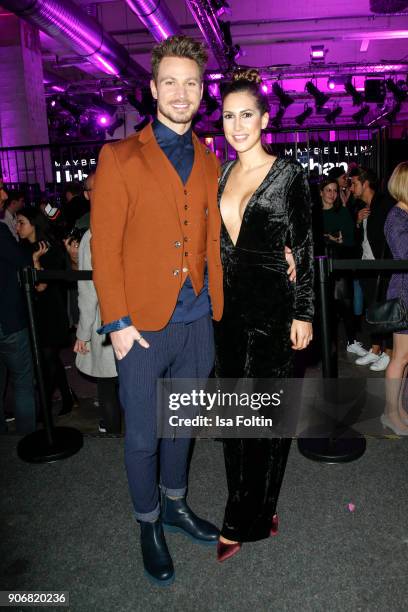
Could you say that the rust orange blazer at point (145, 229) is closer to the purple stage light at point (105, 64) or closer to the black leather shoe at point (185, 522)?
the black leather shoe at point (185, 522)

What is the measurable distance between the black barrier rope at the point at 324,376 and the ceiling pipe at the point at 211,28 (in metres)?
8.21

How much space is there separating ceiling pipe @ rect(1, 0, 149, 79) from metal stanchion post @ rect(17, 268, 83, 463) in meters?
6.54

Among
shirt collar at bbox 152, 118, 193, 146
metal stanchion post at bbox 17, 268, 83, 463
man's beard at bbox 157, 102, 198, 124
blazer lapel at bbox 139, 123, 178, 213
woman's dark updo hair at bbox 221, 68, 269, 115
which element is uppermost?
woman's dark updo hair at bbox 221, 68, 269, 115

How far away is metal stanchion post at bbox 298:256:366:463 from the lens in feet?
9.22

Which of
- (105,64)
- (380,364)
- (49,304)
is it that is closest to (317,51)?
(105,64)

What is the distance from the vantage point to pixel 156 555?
212 cm

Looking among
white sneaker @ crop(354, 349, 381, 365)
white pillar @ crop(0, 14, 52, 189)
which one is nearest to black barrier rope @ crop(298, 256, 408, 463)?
white sneaker @ crop(354, 349, 381, 365)

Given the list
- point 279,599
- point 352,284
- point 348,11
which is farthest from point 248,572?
point 348,11

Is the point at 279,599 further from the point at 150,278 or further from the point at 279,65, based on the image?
the point at 279,65

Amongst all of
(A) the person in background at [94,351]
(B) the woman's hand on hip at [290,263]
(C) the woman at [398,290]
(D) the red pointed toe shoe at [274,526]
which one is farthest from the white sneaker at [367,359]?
(B) the woman's hand on hip at [290,263]

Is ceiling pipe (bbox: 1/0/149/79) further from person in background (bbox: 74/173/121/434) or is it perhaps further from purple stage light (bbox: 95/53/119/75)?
person in background (bbox: 74/173/121/434)

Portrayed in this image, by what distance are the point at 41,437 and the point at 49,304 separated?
1101 millimetres

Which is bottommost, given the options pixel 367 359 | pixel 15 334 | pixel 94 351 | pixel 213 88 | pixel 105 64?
pixel 367 359

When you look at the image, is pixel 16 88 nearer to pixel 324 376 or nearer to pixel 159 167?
pixel 324 376
